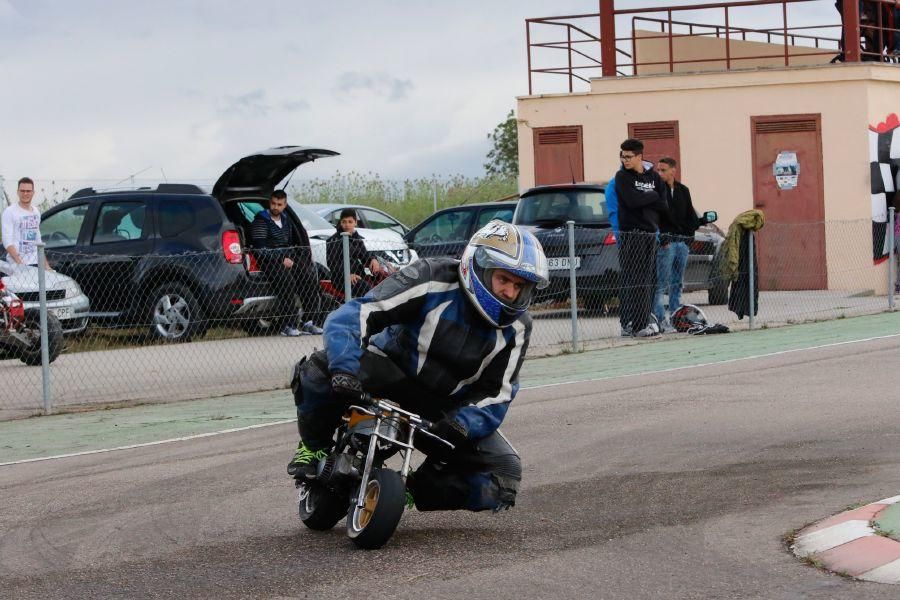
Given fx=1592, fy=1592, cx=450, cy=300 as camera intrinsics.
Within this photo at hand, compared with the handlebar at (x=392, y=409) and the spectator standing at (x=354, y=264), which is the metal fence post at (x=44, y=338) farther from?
the handlebar at (x=392, y=409)

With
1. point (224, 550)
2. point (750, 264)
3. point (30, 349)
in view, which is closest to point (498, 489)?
point (224, 550)

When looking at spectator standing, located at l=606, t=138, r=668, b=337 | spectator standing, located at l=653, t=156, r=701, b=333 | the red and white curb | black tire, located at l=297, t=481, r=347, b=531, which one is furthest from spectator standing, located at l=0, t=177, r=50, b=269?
the red and white curb

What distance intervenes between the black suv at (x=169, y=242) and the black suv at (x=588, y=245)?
300cm

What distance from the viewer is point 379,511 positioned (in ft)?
21.0

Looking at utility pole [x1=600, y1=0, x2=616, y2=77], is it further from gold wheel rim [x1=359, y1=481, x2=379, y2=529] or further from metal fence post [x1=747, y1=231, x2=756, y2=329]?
gold wheel rim [x1=359, y1=481, x2=379, y2=529]

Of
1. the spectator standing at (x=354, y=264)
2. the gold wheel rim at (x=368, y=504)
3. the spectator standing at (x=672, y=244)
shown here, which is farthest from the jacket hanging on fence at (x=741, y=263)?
the gold wheel rim at (x=368, y=504)

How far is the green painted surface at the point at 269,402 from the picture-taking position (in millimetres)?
11172

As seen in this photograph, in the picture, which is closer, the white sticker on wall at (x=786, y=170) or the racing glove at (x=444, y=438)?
the racing glove at (x=444, y=438)

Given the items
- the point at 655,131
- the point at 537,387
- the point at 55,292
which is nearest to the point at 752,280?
the point at 537,387

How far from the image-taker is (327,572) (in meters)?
6.21

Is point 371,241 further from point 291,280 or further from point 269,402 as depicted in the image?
point 269,402

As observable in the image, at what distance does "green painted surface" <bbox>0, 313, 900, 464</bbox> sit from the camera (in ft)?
36.7

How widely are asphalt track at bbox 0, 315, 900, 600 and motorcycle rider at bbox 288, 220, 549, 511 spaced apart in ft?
0.94

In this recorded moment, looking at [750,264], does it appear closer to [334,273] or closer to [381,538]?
[334,273]
